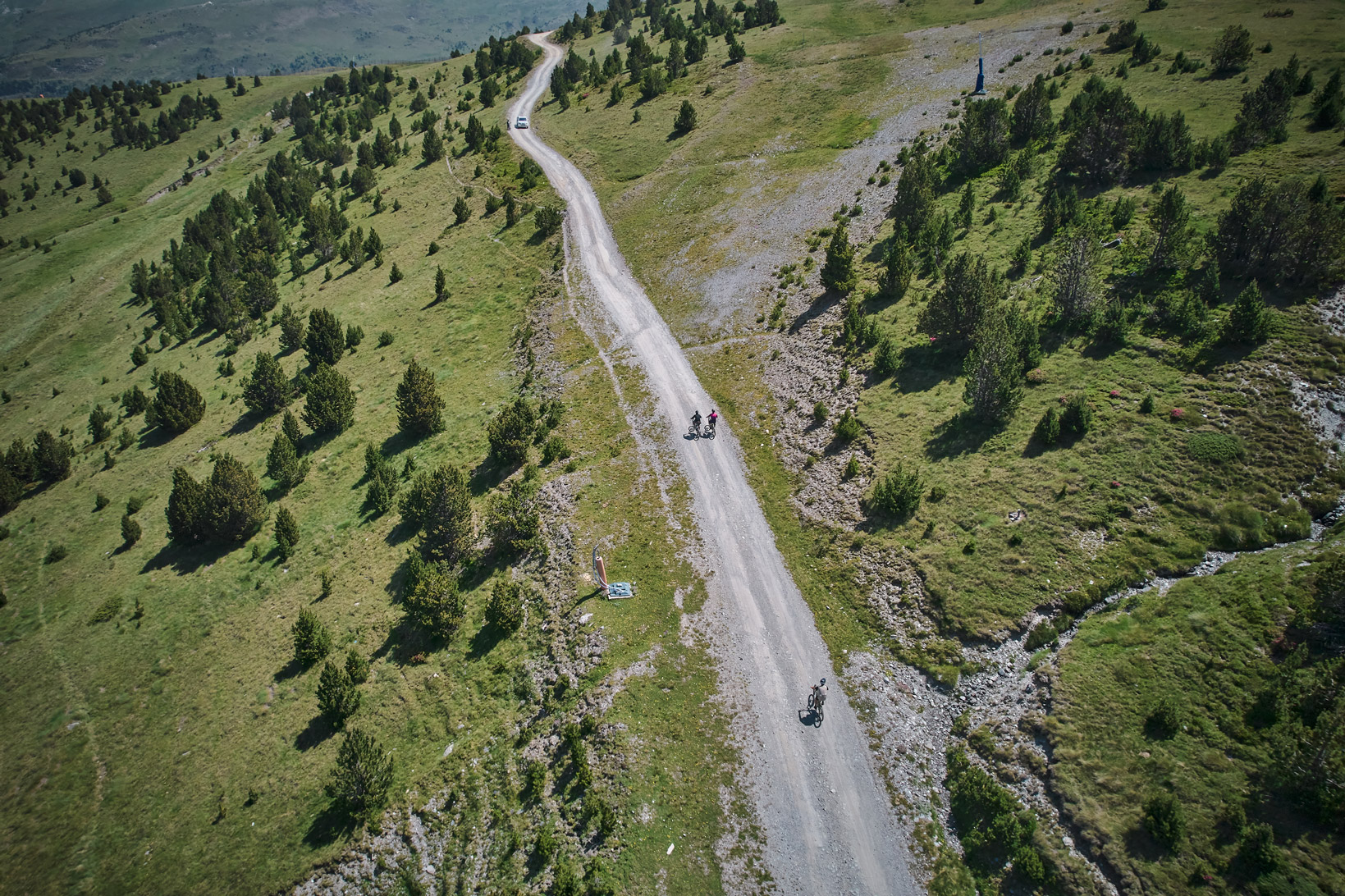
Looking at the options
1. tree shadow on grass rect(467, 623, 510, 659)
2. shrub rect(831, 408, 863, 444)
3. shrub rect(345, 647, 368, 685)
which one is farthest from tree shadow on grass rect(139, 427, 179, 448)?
shrub rect(831, 408, 863, 444)

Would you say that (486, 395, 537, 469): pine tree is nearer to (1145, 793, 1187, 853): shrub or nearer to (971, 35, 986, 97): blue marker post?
(1145, 793, 1187, 853): shrub

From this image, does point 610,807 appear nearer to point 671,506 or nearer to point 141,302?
point 671,506

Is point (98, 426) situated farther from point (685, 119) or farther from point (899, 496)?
point (685, 119)

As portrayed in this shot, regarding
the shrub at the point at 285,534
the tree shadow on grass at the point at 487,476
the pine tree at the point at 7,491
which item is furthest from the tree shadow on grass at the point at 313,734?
the pine tree at the point at 7,491

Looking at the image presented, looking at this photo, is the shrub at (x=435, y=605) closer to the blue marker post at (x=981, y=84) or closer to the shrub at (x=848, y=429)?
the shrub at (x=848, y=429)

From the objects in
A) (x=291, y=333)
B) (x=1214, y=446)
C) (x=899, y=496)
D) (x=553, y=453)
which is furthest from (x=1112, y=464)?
(x=291, y=333)
